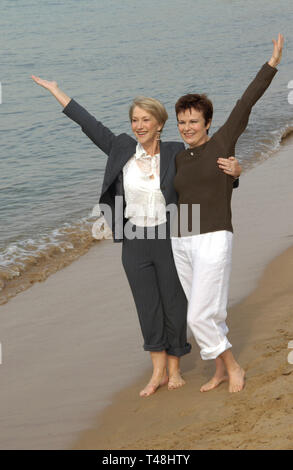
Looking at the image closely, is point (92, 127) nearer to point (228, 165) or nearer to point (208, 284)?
point (228, 165)

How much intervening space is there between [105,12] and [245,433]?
1304 inches

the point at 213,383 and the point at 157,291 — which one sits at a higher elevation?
the point at 157,291

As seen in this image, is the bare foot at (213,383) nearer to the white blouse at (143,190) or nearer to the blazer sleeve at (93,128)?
the white blouse at (143,190)

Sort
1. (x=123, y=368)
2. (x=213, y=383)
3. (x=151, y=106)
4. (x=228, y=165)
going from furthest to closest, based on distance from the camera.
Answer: (x=123, y=368) < (x=213, y=383) < (x=151, y=106) < (x=228, y=165)

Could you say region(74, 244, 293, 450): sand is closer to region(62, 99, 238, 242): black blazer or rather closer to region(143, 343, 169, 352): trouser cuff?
region(143, 343, 169, 352): trouser cuff

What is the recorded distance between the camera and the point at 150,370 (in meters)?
4.97

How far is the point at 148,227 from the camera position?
14.1ft

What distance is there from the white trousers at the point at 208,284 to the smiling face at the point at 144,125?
603 mm

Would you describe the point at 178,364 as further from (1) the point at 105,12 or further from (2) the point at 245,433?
(1) the point at 105,12

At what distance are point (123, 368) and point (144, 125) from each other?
1737 mm

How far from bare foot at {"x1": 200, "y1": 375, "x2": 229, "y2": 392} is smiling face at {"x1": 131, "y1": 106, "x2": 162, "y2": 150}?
4.74 feet

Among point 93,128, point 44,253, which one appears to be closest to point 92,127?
point 93,128

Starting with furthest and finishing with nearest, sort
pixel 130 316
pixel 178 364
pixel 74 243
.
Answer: pixel 74 243
pixel 130 316
pixel 178 364
